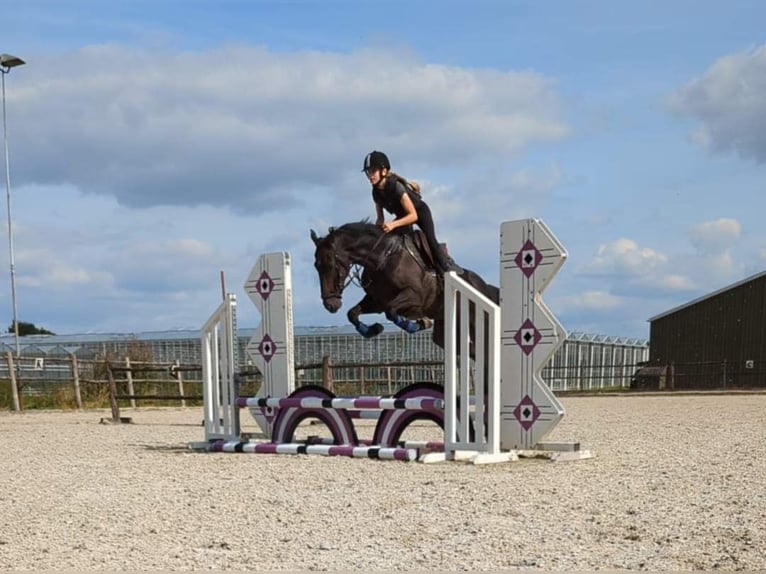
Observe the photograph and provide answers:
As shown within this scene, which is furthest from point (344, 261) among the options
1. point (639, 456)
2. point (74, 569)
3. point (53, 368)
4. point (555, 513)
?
point (53, 368)

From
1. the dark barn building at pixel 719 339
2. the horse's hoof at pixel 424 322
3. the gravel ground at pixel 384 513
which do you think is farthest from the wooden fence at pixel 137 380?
the dark barn building at pixel 719 339

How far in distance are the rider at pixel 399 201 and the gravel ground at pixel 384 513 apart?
1851mm

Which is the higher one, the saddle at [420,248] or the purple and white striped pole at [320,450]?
the saddle at [420,248]

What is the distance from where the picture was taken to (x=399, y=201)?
7898 mm

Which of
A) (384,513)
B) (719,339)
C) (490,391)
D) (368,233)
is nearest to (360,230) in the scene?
(368,233)

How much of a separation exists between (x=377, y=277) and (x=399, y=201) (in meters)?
0.68

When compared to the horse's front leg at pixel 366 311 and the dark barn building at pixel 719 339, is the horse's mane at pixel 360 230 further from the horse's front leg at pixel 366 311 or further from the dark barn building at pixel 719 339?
the dark barn building at pixel 719 339

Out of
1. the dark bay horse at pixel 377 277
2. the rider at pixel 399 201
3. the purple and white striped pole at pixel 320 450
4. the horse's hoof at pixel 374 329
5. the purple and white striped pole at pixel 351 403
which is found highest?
the rider at pixel 399 201

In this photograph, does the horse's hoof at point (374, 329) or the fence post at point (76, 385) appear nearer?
the horse's hoof at point (374, 329)

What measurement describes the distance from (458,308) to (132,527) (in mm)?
3785

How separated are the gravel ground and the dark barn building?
2401 centimetres

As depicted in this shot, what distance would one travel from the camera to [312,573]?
3.72 metres

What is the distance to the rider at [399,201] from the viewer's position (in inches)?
309

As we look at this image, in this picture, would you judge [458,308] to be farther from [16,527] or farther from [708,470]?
[16,527]
